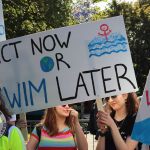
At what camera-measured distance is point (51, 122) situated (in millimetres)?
4258

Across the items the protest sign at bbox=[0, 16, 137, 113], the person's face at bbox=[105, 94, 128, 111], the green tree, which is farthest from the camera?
the green tree

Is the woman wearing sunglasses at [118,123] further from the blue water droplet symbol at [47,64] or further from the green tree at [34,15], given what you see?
the green tree at [34,15]

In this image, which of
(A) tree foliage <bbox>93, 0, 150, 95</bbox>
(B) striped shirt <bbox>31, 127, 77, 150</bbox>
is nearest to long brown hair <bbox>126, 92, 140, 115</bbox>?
(B) striped shirt <bbox>31, 127, 77, 150</bbox>

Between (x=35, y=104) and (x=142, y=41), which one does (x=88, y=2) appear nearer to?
(x=142, y=41)

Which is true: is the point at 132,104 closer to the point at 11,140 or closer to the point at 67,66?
the point at 67,66

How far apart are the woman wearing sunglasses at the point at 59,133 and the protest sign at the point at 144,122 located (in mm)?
780

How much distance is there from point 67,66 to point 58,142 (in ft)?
2.11

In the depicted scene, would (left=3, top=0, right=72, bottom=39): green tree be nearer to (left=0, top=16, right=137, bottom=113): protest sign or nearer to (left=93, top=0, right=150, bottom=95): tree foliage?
(left=0, top=16, right=137, bottom=113): protest sign

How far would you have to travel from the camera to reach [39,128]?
14.0 ft

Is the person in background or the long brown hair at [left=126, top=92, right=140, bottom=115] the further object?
the long brown hair at [left=126, top=92, right=140, bottom=115]

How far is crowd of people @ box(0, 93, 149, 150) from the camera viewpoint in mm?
3895

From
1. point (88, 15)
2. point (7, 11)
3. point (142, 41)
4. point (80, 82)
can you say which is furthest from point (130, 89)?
point (142, 41)

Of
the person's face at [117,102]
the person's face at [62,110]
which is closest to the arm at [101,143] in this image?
the person's face at [117,102]

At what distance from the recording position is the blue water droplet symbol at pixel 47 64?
4207 millimetres
